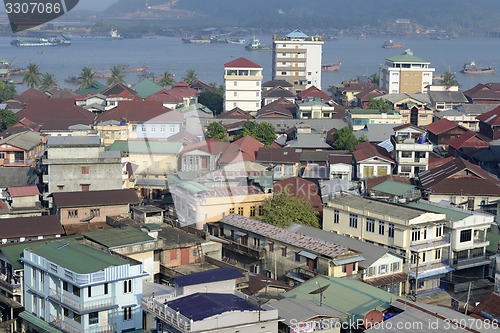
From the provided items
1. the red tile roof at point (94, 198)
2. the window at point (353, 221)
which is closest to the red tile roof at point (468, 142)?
the window at point (353, 221)

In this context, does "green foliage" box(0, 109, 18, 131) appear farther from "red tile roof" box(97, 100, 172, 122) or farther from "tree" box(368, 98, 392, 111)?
"tree" box(368, 98, 392, 111)

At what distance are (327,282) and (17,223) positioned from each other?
418 cm

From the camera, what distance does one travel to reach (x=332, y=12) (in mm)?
148500

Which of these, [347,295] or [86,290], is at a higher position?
[86,290]

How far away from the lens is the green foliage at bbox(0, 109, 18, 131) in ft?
72.3

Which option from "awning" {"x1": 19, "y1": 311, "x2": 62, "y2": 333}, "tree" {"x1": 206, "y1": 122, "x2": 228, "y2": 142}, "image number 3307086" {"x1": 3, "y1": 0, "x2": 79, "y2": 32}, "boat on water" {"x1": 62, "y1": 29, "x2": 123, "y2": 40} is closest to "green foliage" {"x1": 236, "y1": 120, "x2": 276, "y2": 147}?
"tree" {"x1": 206, "y1": 122, "x2": 228, "y2": 142}

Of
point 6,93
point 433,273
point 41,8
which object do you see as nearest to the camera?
point 433,273

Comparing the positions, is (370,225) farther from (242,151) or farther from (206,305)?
(242,151)

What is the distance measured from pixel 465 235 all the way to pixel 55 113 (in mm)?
13688

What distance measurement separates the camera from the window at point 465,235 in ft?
38.2

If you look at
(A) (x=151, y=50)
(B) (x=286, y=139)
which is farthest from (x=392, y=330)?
(A) (x=151, y=50)

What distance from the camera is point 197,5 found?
154625 mm

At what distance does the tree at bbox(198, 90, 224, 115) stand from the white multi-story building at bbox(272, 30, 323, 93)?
4.37m

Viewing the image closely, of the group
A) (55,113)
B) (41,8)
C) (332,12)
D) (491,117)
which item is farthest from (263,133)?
(332,12)
